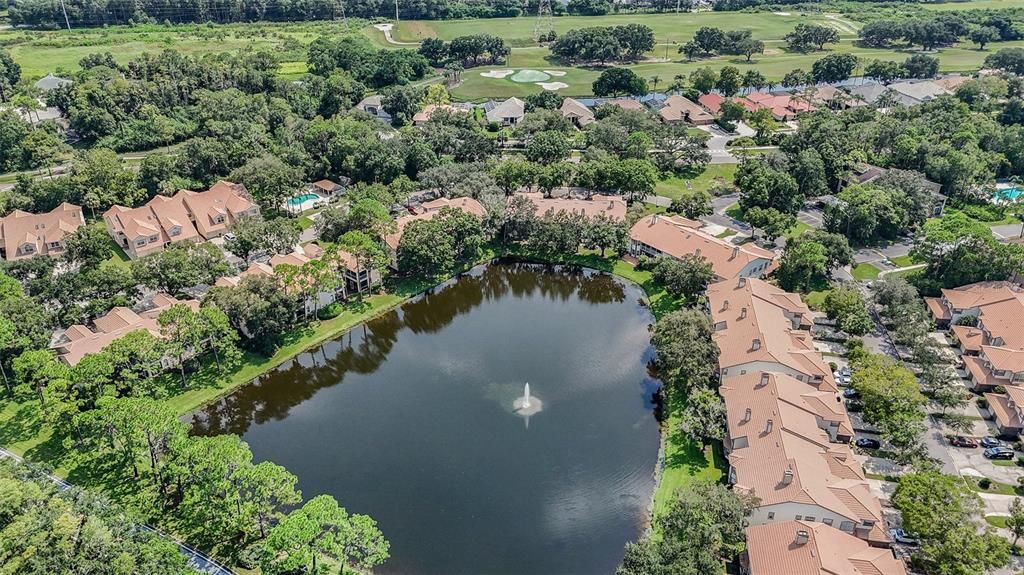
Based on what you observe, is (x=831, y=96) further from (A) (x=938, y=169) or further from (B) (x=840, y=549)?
(B) (x=840, y=549)

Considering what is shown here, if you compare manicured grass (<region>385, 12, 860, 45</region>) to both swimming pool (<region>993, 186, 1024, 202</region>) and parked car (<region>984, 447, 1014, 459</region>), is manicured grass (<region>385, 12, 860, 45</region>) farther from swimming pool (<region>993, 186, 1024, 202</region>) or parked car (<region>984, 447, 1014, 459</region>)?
parked car (<region>984, 447, 1014, 459</region>)

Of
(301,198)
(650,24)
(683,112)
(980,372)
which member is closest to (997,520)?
(980,372)

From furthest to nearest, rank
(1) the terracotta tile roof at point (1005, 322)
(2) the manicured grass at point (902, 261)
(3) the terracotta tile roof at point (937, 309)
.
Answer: (2) the manicured grass at point (902, 261), (3) the terracotta tile roof at point (937, 309), (1) the terracotta tile roof at point (1005, 322)

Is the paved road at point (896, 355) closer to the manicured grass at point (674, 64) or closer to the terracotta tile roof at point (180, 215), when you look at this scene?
the terracotta tile roof at point (180, 215)

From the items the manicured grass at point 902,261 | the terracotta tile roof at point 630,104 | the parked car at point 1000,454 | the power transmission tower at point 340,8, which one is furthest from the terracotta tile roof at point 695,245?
the power transmission tower at point 340,8

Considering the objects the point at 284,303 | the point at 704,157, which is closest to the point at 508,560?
the point at 284,303

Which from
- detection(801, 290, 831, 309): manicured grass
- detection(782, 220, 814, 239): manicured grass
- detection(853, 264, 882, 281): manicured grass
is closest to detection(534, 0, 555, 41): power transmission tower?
detection(782, 220, 814, 239): manicured grass
